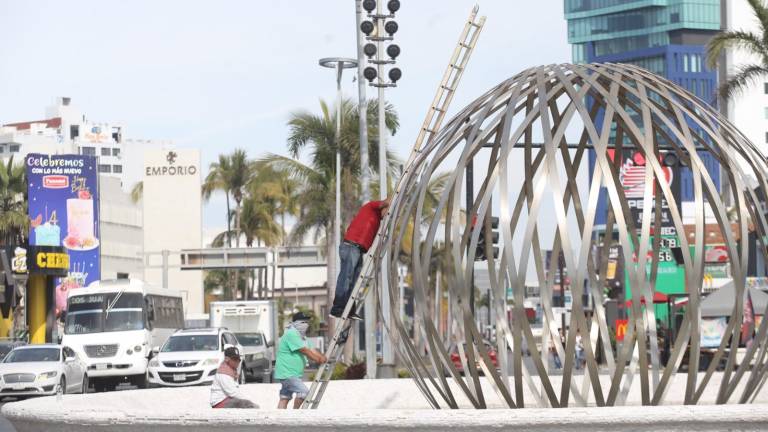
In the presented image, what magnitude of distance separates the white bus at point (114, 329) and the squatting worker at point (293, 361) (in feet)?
69.2

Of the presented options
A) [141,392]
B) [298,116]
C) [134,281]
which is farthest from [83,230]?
[141,392]

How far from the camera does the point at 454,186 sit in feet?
35.6

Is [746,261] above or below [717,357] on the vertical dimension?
above

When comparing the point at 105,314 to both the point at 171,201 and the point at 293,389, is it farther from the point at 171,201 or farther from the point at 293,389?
the point at 171,201

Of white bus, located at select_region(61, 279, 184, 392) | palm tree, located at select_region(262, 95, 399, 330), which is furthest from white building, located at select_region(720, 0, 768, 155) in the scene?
white bus, located at select_region(61, 279, 184, 392)

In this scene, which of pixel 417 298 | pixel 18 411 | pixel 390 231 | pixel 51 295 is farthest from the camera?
pixel 51 295

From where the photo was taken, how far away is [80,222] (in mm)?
66188

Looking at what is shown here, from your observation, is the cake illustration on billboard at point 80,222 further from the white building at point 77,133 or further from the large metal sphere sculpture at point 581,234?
the white building at point 77,133

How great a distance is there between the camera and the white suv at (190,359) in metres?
29.9

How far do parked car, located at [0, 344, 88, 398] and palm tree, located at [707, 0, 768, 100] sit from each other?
17.3 metres

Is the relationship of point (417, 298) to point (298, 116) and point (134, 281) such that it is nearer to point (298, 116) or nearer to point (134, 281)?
point (134, 281)

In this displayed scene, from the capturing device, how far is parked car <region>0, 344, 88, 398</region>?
27484 millimetres

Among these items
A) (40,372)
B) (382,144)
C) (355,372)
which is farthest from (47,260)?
(355,372)

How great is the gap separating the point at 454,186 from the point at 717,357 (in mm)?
2449
